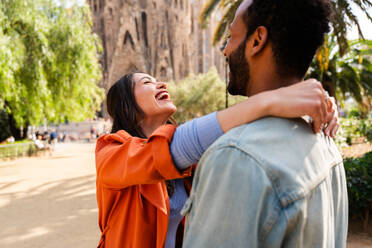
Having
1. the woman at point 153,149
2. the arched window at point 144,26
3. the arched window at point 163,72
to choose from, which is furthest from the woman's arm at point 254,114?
the arched window at point 144,26

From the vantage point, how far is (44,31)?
12281mm

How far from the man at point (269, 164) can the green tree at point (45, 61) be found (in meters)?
11.2

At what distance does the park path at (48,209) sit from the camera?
458cm

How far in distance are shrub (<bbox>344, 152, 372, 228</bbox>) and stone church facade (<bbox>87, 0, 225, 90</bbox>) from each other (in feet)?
105

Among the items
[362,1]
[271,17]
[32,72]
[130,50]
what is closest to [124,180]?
[271,17]

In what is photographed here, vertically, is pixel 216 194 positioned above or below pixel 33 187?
above

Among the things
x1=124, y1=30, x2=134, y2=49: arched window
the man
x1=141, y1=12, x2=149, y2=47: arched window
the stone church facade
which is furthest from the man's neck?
x1=141, y1=12, x2=149, y2=47: arched window

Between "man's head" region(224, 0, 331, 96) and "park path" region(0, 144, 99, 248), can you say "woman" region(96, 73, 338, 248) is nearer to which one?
"man's head" region(224, 0, 331, 96)

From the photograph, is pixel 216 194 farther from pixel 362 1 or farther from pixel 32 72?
pixel 32 72

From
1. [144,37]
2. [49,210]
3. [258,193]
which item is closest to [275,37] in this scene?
[258,193]

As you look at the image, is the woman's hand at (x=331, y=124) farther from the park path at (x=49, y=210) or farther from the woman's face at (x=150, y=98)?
the park path at (x=49, y=210)

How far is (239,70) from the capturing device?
97 centimetres

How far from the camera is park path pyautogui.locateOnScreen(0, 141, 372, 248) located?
4.51 meters

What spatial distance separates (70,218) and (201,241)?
217 inches
